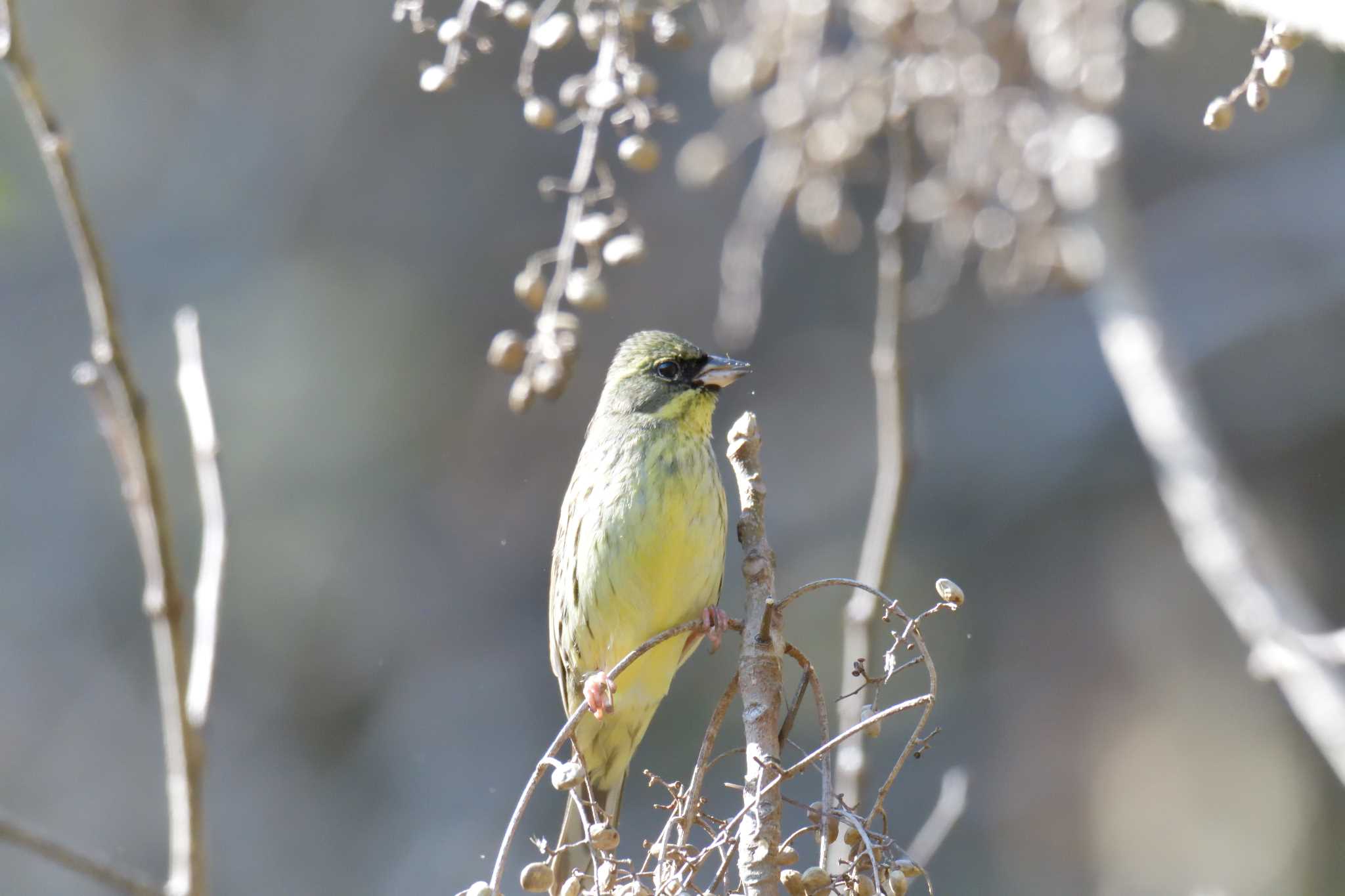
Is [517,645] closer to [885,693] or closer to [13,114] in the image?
[885,693]

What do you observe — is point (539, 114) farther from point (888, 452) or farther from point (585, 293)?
point (888, 452)

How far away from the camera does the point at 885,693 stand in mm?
7238

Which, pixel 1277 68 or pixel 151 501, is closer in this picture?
pixel 151 501

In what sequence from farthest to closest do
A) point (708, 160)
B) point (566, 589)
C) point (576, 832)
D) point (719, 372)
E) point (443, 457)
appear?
point (443, 457) < point (708, 160) < point (566, 589) < point (719, 372) < point (576, 832)

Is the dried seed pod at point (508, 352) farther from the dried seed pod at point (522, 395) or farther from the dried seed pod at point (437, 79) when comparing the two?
the dried seed pod at point (437, 79)

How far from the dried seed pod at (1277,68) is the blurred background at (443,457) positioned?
5.63 meters

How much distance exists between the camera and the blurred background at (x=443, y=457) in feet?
25.7

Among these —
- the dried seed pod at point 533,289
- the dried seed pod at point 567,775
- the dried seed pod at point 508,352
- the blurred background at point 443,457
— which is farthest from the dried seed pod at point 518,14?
the blurred background at point 443,457

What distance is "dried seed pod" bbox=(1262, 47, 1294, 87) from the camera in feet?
6.84

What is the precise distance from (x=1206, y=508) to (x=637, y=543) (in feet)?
4.74

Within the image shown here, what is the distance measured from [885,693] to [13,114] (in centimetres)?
559

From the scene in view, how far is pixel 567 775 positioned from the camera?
6.81 ft

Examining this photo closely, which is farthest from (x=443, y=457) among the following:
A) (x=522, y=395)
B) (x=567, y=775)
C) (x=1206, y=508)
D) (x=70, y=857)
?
(x=70, y=857)

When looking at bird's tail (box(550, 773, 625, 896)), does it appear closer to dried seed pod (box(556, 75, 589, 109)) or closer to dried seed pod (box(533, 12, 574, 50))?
dried seed pod (box(556, 75, 589, 109))
